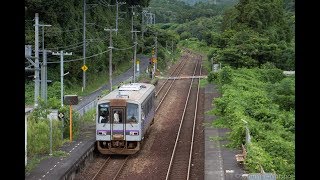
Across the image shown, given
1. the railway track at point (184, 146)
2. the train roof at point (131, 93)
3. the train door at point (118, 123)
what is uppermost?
the train roof at point (131, 93)

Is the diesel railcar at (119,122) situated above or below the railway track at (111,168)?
above

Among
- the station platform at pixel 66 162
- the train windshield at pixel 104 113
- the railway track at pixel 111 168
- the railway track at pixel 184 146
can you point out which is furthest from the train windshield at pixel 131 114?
the railway track at pixel 184 146

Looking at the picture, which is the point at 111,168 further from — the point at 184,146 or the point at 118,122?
the point at 184,146

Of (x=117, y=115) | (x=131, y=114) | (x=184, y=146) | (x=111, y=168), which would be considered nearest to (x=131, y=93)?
(x=131, y=114)

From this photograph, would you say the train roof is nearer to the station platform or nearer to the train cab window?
the train cab window

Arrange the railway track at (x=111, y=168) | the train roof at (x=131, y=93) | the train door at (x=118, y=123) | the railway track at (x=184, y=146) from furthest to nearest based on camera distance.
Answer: the train roof at (x=131, y=93) < the train door at (x=118, y=123) < the railway track at (x=184, y=146) < the railway track at (x=111, y=168)

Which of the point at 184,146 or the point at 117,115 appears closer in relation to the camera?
the point at 117,115

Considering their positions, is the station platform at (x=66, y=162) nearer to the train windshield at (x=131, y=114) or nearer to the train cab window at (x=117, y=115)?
the train cab window at (x=117, y=115)

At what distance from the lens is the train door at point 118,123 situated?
52.6 feet

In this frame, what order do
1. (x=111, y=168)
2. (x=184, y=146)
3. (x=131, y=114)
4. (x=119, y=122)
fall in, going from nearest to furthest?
(x=111, y=168) < (x=119, y=122) < (x=131, y=114) < (x=184, y=146)

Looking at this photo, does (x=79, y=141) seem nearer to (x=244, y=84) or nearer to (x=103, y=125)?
(x=103, y=125)

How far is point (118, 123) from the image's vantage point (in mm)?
16047
